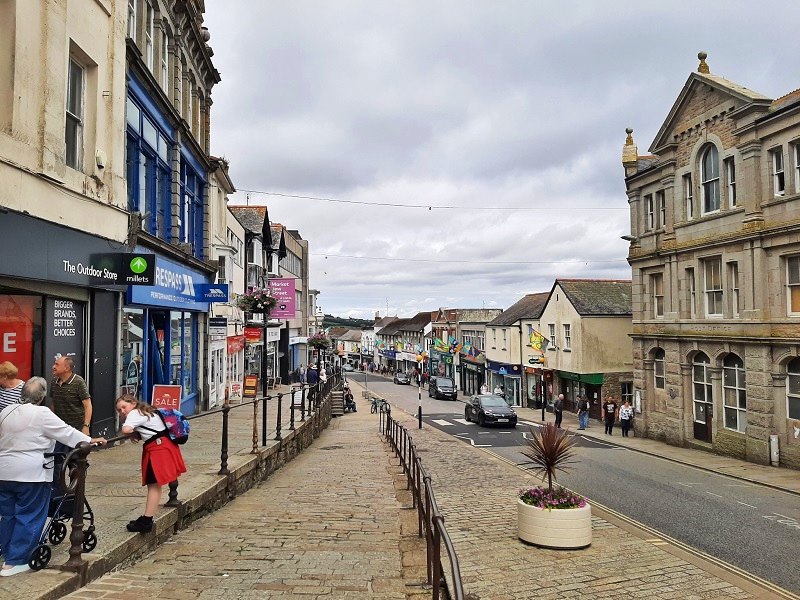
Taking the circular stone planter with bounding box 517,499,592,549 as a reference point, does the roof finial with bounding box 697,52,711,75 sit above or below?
above

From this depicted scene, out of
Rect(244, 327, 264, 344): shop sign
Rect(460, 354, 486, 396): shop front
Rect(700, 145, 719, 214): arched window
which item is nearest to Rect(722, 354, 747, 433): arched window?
Rect(700, 145, 719, 214): arched window

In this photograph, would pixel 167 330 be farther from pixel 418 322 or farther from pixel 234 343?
pixel 418 322

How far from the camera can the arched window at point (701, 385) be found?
75.4ft

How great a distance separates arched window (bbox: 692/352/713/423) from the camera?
23.0 m

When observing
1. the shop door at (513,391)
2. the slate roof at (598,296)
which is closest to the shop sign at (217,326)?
the slate roof at (598,296)

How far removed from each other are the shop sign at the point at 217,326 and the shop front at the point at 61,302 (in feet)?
32.2

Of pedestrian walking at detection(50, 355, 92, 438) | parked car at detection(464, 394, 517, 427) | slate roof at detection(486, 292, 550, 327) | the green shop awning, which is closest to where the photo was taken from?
pedestrian walking at detection(50, 355, 92, 438)

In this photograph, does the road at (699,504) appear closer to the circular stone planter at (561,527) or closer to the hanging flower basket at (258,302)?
the circular stone planter at (561,527)

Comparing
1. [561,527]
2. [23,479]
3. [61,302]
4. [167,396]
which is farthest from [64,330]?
[561,527]

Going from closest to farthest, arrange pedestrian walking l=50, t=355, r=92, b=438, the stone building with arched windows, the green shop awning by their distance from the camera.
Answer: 1. pedestrian walking l=50, t=355, r=92, b=438
2. the stone building with arched windows
3. the green shop awning

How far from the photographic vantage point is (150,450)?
20.7ft

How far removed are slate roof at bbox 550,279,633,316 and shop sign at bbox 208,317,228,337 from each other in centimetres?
2154

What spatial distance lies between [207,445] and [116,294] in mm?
3629

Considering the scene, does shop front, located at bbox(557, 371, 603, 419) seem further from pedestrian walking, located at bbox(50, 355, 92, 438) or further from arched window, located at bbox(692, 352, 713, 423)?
pedestrian walking, located at bbox(50, 355, 92, 438)
